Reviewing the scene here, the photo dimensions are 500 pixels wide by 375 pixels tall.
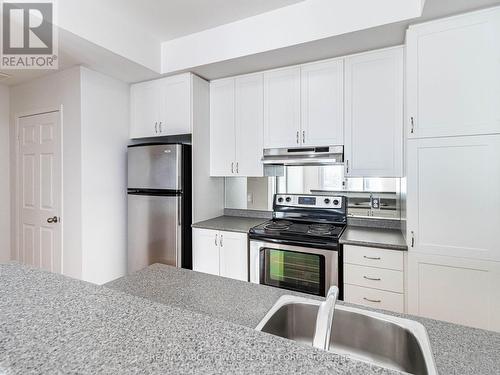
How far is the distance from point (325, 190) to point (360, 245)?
0.82 meters

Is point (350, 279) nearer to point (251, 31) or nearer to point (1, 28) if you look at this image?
point (251, 31)

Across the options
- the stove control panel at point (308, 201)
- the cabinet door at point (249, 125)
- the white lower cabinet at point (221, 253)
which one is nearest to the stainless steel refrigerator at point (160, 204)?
the white lower cabinet at point (221, 253)

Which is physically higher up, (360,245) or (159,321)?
(159,321)

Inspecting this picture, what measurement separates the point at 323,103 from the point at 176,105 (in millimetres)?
1497

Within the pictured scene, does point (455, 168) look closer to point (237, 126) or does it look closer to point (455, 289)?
point (455, 289)

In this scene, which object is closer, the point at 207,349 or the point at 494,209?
the point at 207,349

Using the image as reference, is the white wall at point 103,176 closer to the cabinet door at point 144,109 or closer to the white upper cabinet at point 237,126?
the cabinet door at point 144,109

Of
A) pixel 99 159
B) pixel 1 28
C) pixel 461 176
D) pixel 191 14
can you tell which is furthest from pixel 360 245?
pixel 1 28

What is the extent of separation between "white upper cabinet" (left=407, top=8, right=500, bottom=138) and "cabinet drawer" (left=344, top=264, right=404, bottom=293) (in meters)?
1.02

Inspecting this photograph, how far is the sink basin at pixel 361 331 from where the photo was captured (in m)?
0.88

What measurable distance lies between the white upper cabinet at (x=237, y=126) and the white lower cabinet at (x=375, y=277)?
122 centimetres

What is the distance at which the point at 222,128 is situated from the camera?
9.80 feet

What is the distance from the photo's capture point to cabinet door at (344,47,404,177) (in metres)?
2.21

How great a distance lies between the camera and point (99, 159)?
2.70 m
